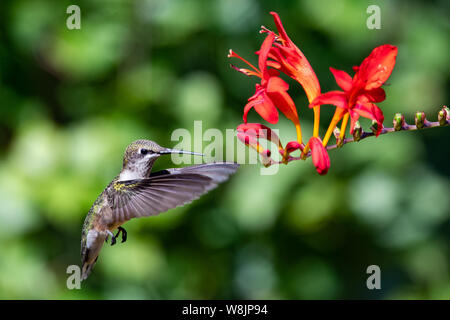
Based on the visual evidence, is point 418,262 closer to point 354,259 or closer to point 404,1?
point 354,259

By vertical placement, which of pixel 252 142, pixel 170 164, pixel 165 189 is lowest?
pixel 165 189

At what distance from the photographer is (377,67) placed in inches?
61.7

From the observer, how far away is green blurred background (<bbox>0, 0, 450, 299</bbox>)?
3490 mm

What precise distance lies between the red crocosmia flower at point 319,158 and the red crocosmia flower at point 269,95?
15 centimetres

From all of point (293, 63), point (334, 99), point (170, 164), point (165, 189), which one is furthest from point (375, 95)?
point (170, 164)

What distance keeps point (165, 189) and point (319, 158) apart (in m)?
0.52

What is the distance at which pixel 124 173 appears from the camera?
1990 millimetres

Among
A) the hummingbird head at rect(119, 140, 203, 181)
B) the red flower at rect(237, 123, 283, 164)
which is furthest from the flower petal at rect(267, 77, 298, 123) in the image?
the hummingbird head at rect(119, 140, 203, 181)

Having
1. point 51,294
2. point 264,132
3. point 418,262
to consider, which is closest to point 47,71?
point 51,294

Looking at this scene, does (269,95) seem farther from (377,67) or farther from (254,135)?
(377,67)

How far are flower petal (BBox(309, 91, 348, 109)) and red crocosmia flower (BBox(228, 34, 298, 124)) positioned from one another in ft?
0.38

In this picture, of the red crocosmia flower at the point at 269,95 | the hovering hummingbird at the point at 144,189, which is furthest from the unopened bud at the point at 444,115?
the hovering hummingbird at the point at 144,189

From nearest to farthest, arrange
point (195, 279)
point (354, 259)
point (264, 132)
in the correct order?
point (264, 132) → point (195, 279) → point (354, 259)

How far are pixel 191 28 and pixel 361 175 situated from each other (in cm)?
150
